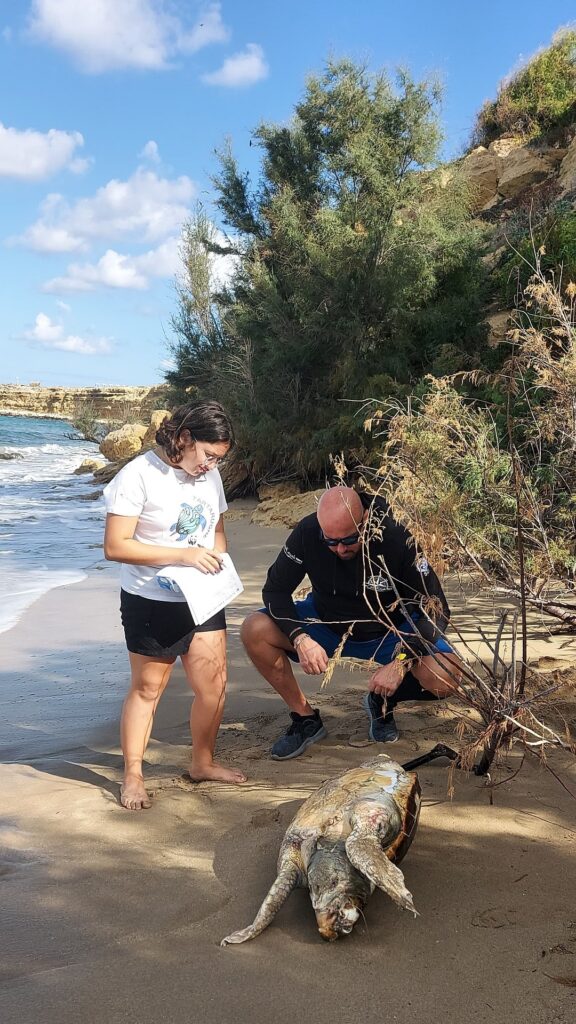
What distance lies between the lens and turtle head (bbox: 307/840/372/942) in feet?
7.18

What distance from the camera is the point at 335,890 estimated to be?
7.38ft

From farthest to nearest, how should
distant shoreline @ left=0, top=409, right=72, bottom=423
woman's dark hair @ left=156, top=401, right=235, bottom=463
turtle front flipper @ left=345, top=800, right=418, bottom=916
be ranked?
distant shoreline @ left=0, top=409, right=72, bottom=423
woman's dark hair @ left=156, top=401, right=235, bottom=463
turtle front flipper @ left=345, top=800, right=418, bottom=916

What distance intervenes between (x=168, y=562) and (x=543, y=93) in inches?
1004

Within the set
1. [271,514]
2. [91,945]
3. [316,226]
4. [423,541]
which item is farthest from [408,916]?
[316,226]

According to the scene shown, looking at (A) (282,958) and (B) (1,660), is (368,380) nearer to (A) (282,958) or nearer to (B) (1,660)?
(B) (1,660)

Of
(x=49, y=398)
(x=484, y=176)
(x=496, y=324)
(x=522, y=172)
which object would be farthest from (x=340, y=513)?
(x=49, y=398)

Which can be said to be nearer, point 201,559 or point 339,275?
point 201,559

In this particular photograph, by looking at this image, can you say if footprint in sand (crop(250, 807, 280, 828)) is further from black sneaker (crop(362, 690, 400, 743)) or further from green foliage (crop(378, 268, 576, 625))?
green foliage (crop(378, 268, 576, 625))

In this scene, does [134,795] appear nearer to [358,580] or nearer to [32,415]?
[358,580]

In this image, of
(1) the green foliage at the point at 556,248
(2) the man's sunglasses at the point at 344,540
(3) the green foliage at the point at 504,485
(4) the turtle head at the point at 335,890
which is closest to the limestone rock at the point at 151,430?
(1) the green foliage at the point at 556,248

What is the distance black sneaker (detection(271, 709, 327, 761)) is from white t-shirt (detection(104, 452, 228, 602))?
34.7 inches

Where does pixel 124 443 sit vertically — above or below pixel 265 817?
above

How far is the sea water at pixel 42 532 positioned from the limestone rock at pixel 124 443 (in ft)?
4.37

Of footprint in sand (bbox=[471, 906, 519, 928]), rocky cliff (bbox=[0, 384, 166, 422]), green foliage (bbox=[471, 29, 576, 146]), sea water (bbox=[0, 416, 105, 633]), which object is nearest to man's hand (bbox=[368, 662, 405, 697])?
footprint in sand (bbox=[471, 906, 519, 928])
